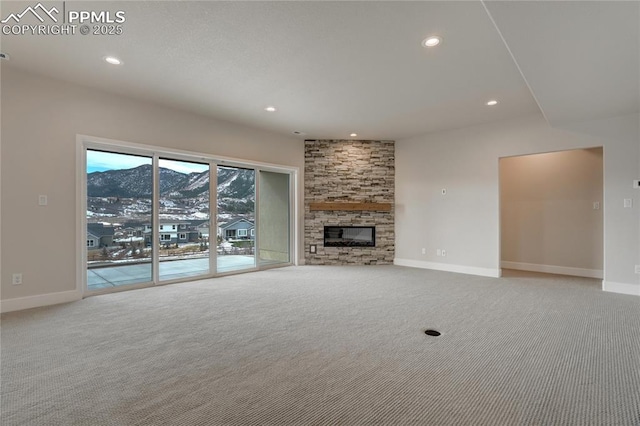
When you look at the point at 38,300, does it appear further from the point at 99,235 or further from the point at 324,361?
the point at 324,361

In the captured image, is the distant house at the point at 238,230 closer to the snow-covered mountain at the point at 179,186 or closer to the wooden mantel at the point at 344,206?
the snow-covered mountain at the point at 179,186

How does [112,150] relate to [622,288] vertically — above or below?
above

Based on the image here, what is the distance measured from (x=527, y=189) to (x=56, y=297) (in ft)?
27.4

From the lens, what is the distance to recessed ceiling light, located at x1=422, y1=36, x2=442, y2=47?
284 centimetres

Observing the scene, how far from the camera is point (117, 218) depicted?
454 centimetres

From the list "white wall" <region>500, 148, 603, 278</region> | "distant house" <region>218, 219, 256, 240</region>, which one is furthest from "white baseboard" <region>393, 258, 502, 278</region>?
"distant house" <region>218, 219, 256, 240</region>

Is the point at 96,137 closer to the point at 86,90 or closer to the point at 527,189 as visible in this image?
the point at 86,90

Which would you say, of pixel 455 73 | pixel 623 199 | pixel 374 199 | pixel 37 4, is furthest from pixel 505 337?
pixel 37 4

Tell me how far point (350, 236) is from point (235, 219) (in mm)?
2708

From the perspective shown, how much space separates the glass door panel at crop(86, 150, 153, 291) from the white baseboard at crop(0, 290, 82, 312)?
249mm

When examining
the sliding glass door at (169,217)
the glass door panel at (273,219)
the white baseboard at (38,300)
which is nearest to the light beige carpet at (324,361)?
the white baseboard at (38,300)

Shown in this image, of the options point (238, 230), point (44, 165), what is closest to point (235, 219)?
point (238, 230)

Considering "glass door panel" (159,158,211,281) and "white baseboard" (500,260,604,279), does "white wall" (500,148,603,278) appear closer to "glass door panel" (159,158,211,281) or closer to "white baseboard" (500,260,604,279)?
"white baseboard" (500,260,604,279)

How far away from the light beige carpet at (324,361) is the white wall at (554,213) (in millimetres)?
1837
